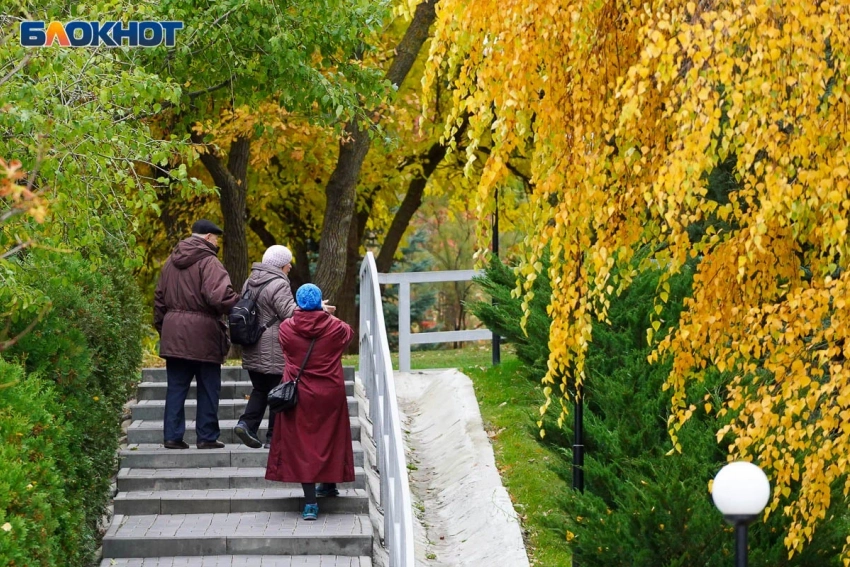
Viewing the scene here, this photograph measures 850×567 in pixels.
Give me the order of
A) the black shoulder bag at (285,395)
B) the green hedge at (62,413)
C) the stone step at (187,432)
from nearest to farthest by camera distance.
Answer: the green hedge at (62,413)
the black shoulder bag at (285,395)
the stone step at (187,432)

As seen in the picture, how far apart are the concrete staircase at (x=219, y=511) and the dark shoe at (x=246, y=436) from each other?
71 millimetres

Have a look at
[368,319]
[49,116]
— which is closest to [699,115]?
[49,116]

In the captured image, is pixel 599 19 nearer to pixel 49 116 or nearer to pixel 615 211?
pixel 615 211

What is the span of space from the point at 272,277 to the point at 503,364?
4877 millimetres

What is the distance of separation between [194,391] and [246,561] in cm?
278

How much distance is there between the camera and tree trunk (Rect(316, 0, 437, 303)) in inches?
509

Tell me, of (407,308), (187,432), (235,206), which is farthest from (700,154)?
(235,206)

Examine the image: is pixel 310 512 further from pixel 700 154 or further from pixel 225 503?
pixel 700 154

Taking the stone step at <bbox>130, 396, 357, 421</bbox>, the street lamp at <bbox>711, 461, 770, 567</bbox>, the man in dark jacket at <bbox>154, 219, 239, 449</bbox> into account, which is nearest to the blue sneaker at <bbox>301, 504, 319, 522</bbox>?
the man in dark jacket at <bbox>154, 219, 239, 449</bbox>

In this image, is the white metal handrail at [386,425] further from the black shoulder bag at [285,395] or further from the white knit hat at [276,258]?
the white knit hat at [276,258]

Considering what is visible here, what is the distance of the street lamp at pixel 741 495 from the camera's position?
3846mm

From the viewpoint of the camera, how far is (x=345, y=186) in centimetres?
1302

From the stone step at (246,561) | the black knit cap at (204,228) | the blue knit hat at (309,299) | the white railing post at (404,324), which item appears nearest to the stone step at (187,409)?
the black knit cap at (204,228)

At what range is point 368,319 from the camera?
10.3 meters
